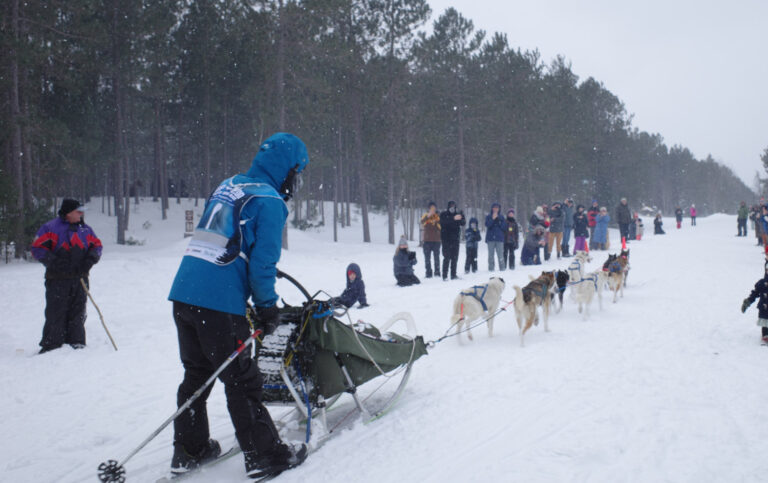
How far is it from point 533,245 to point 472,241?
104 inches

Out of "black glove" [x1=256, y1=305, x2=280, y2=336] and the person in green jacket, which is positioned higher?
the person in green jacket

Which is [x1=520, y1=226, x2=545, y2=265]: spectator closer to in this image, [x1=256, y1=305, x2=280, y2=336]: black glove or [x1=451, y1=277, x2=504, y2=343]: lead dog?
[x1=451, y1=277, x2=504, y2=343]: lead dog

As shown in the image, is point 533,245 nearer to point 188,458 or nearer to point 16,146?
point 188,458

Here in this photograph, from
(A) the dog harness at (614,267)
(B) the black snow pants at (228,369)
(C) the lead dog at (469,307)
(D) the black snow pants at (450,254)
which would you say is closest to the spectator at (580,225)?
(D) the black snow pants at (450,254)

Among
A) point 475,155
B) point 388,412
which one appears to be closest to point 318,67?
point 475,155

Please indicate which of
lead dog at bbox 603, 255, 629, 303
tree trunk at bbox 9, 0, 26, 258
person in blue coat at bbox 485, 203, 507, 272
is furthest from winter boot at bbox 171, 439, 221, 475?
tree trunk at bbox 9, 0, 26, 258

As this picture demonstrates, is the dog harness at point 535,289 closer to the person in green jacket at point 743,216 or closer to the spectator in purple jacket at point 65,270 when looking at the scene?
the spectator in purple jacket at point 65,270

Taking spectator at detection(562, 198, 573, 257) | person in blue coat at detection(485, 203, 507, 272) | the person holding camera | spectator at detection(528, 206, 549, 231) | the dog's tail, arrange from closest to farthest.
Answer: the dog's tail
the person holding camera
person in blue coat at detection(485, 203, 507, 272)
spectator at detection(528, 206, 549, 231)
spectator at detection(562, 198, 573, 257)

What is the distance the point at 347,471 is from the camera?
8.81ft

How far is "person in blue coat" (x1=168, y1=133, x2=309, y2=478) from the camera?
102 inches

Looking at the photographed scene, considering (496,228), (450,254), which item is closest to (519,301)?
(450,254)

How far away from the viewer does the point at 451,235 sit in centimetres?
1123

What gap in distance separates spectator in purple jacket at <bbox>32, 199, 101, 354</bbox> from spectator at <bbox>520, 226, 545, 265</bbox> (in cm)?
1089

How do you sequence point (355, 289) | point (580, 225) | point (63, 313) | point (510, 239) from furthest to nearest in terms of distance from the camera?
point (580, 225), point (510, 239), point (355, 289), point (63, 313)
